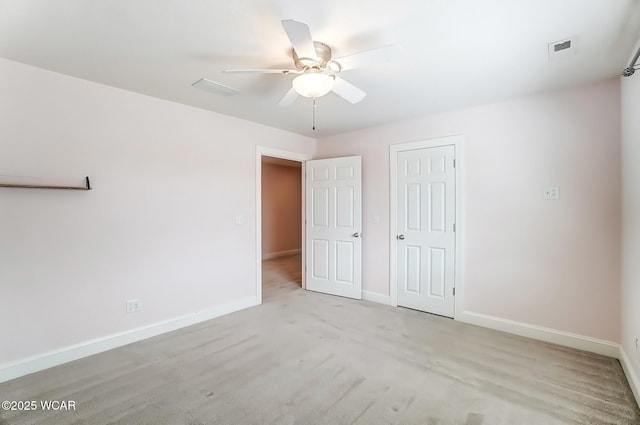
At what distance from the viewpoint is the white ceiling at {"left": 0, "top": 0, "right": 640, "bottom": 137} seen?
1640 mm


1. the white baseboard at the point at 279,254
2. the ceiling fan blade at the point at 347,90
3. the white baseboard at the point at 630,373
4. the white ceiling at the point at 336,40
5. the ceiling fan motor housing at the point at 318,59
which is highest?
the white ceiling at the point at 336,40

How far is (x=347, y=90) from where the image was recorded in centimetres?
218

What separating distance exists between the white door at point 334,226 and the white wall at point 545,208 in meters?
1.25

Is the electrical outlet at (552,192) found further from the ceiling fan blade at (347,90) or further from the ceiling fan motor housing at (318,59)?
the ceiling fan motor housing at (318,59)

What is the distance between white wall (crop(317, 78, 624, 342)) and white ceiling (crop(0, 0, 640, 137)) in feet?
0.94

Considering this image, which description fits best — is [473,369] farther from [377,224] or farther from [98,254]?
[98,254]

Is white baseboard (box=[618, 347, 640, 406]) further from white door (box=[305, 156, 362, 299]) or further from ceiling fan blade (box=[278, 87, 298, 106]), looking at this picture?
ceiling fan blade (box=[278, 87, 298, 106])

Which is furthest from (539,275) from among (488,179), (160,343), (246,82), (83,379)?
(83,379)

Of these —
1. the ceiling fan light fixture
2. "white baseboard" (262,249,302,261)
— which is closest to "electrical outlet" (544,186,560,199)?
the ceiling fan light fixture

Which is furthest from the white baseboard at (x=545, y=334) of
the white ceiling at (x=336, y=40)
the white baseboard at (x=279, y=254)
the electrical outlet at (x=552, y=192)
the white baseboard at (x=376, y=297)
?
the white baseboard at (x=279, y=254)

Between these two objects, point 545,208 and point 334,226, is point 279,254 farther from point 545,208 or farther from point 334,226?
point 545,208

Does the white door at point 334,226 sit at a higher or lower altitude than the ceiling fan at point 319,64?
lower

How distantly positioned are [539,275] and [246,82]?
3306 millimetres

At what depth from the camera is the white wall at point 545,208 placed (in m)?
2.59
